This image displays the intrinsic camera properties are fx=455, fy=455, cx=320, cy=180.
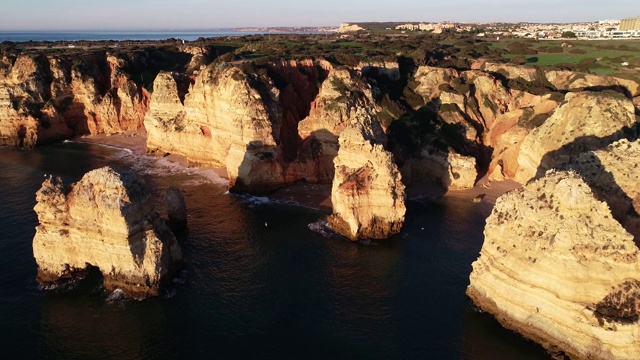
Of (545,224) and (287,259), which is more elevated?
(545,224)

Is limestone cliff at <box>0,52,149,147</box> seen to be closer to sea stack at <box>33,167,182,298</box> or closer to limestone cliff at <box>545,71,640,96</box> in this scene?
sea stack at <box>33,167,182,298</box>

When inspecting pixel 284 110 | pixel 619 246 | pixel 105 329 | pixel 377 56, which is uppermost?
pixel 377 56

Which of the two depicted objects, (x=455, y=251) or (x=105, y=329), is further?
(x=455, y=251)

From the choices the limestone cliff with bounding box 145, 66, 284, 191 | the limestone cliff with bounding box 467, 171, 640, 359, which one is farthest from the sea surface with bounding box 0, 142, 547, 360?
the limestone cliff with bounding box 145, 66, 284, 191

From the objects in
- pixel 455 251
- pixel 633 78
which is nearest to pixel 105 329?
pixel 455 251

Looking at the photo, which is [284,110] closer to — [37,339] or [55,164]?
[55,164]

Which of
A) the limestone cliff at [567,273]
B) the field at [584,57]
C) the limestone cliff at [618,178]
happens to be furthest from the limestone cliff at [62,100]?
the field at [584,57]
